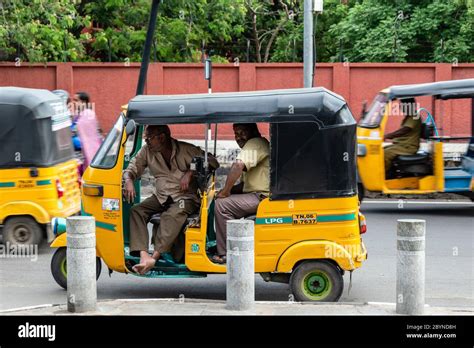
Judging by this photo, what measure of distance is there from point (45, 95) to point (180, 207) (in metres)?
3.99

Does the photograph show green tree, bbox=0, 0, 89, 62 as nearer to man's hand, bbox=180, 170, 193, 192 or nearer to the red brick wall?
the red brick wall

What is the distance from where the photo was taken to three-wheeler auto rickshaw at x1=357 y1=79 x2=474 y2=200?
15.3 meters

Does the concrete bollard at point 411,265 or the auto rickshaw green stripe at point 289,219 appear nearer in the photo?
the concrete bollard at point 411,265

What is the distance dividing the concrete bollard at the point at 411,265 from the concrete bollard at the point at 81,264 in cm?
286

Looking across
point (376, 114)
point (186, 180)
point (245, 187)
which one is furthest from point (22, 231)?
point (376, 114)

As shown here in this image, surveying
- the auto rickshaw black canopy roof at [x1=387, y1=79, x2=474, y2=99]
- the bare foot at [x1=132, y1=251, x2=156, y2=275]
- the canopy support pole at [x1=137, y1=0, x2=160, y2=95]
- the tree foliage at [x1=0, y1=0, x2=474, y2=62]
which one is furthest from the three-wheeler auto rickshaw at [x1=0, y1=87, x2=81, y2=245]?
the tree foliage at [x1=0, y1=0, x2=474, y2=62]

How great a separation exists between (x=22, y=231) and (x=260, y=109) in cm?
478

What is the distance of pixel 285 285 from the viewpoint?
10250 mm

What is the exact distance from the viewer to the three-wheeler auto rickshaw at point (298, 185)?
8719 millimetres

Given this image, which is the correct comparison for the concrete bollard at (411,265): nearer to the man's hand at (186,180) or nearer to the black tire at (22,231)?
the man's hand at (186,180)

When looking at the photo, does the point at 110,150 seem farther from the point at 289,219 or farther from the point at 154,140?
the point at 289,219

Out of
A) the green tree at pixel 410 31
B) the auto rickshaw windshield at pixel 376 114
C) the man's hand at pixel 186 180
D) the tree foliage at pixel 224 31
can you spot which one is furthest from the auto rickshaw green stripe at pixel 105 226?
the green tree at pixel 410 31
